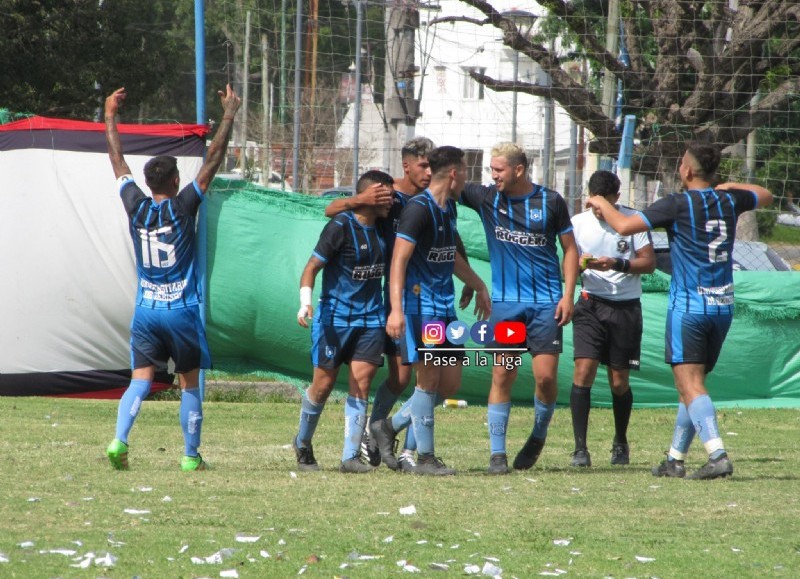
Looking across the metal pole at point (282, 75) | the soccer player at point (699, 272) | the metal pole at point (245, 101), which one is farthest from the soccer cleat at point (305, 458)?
the metal pole at point (282, 75)

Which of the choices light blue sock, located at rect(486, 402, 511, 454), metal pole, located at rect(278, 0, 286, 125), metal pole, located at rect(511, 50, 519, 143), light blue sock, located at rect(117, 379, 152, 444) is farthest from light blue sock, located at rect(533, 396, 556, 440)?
metal pole, located at rect(511, 50, 519, 143)

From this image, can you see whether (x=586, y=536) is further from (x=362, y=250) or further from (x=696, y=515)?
(x=362, y=250)

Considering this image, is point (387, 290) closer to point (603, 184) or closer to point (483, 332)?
point (483, 332)

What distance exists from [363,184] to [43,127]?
5.33 m

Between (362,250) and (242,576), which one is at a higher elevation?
(362,250)

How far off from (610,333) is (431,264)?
181 cm

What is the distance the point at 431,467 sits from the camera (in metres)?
7.11

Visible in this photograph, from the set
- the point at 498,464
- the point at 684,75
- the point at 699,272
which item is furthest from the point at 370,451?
the point at 684,75

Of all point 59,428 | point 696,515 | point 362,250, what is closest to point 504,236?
point 362,250

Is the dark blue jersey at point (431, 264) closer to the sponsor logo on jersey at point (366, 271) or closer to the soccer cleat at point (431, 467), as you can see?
the sponsor logo on jersey at point (366, 271)

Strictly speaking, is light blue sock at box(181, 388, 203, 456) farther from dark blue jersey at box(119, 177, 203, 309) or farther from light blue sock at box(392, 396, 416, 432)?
light blue sock at box(392, 396, 416, 432)

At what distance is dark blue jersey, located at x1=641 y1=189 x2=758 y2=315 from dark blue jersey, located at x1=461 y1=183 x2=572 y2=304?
0.57m

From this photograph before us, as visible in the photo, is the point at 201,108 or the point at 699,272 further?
the point at 201,108

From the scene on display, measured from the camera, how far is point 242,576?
4.42 metres
